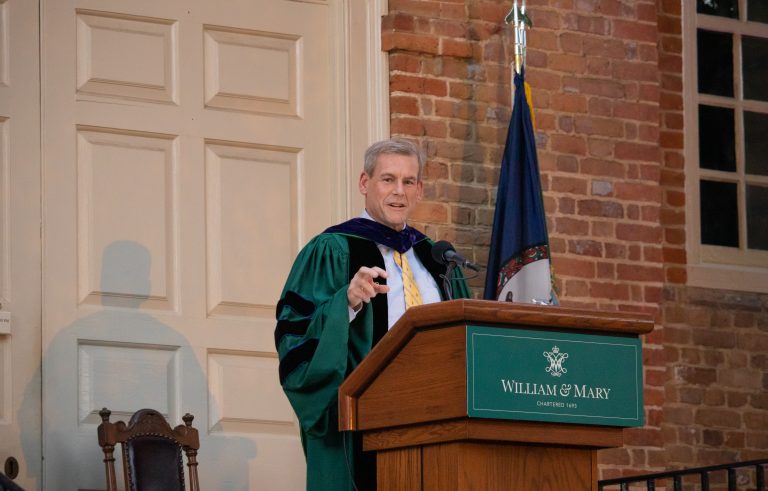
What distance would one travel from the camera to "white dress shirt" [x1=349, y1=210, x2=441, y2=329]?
15.8 feet

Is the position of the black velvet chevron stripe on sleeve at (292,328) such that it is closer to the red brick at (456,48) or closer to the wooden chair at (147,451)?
the wooden chair at (147,451)

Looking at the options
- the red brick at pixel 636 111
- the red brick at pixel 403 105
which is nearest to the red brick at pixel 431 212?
the red brick at pixel 403 105

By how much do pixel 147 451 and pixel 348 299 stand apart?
171 cm

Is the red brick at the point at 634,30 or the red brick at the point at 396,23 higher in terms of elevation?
the red brick at the point at 634,30

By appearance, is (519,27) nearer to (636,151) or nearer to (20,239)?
(636,151)

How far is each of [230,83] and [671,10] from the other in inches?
113

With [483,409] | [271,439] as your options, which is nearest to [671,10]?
[271,439]

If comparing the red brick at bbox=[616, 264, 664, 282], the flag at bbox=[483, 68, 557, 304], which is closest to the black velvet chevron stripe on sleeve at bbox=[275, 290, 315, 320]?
the flag at bbox=[483, 68, 557, 304]

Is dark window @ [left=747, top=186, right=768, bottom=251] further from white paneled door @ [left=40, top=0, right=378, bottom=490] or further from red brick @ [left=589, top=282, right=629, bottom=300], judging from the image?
white paneled door @ [left=40, top=0, right=378, bottom=490]

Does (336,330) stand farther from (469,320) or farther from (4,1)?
(4,1)

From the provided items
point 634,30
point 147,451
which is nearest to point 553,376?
point 147,451

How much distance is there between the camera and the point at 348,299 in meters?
4.26

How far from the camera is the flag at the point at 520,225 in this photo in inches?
255

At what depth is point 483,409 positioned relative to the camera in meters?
3.56
